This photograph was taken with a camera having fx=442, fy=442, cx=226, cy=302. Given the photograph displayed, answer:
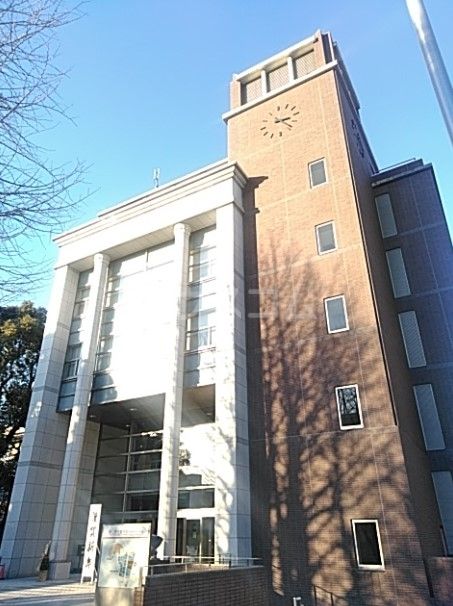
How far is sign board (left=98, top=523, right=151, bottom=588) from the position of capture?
898cm

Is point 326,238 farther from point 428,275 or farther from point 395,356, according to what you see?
point 395,356

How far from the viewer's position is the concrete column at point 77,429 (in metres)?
17.7

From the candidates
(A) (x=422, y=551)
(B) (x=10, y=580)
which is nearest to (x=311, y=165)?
(A) (x=422, y=551)

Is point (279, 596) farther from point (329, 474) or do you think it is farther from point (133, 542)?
point (133, 542)

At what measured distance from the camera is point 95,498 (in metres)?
21.8

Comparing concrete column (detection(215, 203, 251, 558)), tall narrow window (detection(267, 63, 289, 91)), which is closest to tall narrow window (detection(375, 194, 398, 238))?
concrete column (detection(215, 203, 251, 558))

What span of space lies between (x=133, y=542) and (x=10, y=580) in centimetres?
1141

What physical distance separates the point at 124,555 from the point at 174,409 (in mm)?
8306

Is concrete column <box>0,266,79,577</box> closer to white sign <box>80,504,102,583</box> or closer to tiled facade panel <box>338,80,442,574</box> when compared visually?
white sign <box>80,504,102,583</box>

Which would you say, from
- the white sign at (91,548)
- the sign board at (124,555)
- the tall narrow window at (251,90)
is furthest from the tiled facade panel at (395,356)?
the white sign at (91,548)

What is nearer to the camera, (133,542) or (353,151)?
(133,542)

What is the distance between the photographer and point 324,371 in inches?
630

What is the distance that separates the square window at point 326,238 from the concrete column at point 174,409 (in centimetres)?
627

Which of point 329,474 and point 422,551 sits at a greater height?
point 329,474
